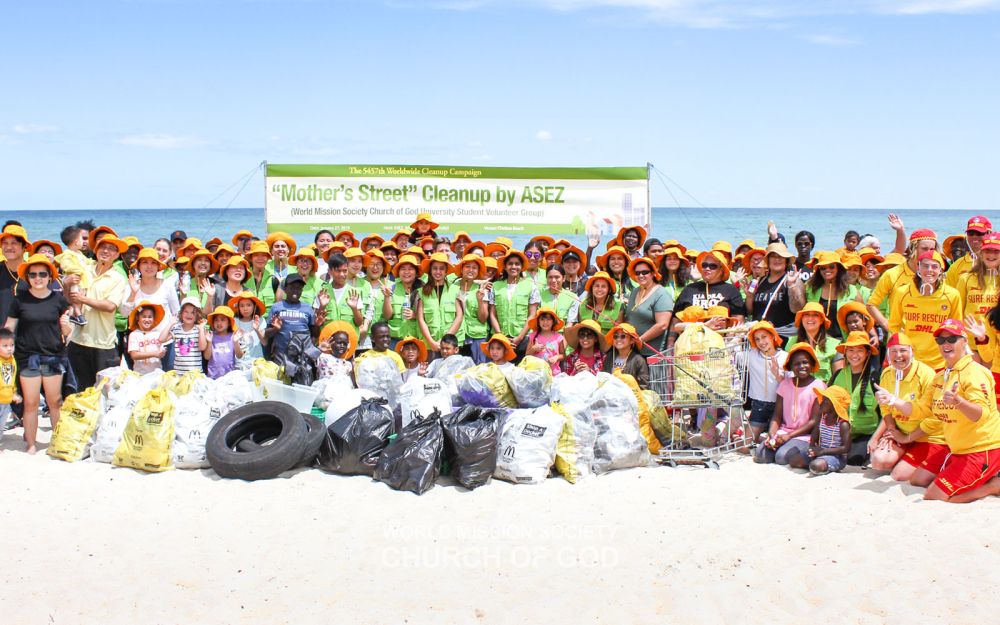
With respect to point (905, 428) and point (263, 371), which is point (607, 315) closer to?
point (905, 428)

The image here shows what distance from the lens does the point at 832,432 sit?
21.1 feet

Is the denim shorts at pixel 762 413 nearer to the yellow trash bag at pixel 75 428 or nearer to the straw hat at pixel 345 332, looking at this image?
the straw hat at pixel 345 332

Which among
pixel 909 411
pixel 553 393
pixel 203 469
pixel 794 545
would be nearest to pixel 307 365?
pixel 203 469

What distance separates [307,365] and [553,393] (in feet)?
6.87

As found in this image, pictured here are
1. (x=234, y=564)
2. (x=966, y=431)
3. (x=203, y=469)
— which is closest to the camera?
(x=234, y=564)

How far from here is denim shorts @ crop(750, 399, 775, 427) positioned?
7008mm

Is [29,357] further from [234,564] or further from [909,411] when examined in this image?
[909,411]

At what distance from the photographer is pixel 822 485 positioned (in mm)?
6094

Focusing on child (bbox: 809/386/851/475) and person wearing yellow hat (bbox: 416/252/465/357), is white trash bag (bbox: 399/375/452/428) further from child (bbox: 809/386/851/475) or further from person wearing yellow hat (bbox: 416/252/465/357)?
child (bbox: 809/386/851/475)

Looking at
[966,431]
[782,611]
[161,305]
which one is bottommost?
[782,611]

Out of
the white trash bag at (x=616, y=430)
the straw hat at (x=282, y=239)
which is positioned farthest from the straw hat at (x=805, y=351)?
the straw hat at (x=282, y=239)

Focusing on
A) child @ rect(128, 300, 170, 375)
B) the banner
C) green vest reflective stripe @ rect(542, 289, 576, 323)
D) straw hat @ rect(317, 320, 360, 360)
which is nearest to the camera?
child @ rect(128, 300, 170, 375)

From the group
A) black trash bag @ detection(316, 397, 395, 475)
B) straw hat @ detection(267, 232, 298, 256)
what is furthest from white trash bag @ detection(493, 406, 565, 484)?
straw hat @ detection(267, 232, 298, 256)

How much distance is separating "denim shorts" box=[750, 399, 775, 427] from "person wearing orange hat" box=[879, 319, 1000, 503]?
1.20 m
